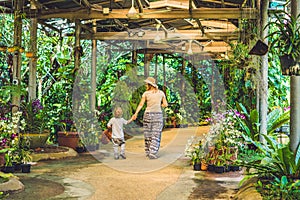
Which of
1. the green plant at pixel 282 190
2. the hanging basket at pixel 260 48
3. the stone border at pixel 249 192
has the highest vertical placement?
the hanging basket at pixel 260 48

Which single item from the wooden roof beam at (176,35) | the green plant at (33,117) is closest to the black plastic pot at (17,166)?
the green plant at (33,117)

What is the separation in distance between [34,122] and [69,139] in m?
1.00

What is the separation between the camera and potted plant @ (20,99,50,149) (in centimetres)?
725

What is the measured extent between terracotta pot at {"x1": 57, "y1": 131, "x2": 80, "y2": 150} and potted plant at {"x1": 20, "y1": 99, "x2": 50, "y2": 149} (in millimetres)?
776

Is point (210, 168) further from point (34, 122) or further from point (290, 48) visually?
point (34, 122)

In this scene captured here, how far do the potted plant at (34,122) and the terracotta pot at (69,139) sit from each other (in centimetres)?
78

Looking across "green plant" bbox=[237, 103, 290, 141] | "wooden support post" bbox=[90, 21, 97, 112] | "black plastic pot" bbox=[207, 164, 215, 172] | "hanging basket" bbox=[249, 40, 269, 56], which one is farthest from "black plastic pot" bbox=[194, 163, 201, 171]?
"wooden support post" bbox=[90, 21, 97, 112]

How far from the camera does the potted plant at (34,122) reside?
23.8 ft

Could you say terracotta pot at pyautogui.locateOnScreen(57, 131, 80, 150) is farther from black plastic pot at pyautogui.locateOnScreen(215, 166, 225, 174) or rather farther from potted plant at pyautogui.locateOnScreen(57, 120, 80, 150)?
black plastic pot at pyautogui.locateOnScreen(215, 166, 225, 174)

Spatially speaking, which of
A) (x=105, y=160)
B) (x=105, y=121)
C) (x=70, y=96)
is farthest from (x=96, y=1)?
(x=105, y=160)

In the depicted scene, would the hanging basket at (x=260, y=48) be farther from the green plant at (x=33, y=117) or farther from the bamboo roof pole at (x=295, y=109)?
the green plant at (x=33, y=117)

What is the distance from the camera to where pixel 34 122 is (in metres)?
7.29

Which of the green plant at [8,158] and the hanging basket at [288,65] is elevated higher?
the hanging basket at [288,65]

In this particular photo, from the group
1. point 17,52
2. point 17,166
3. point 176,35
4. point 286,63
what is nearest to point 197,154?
point 17,166
